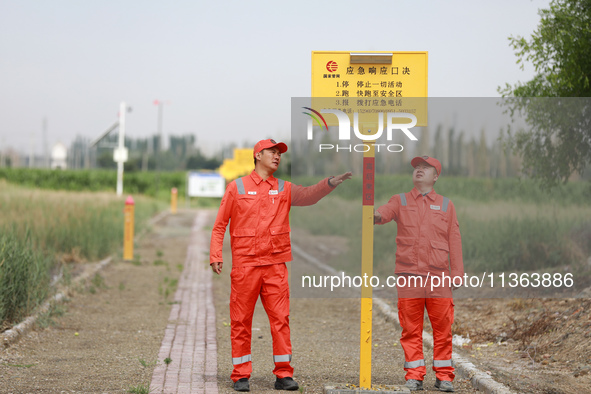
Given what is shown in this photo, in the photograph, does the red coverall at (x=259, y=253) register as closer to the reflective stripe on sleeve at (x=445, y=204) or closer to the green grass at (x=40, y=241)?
the reflective stripe on sleeve at (x=445, y=204)

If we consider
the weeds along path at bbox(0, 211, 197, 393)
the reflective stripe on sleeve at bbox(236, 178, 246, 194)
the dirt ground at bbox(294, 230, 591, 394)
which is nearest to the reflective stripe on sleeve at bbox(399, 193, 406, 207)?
the dirt ground at bbox(294, 230, 591, 394)

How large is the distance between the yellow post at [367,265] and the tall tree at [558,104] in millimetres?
4593

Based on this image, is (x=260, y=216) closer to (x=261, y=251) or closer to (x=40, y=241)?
(x=261, y=251)

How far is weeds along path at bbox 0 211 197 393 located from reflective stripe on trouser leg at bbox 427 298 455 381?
7.75 ft

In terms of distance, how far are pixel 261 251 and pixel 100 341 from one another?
10.7ft

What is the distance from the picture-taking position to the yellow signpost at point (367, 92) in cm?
548

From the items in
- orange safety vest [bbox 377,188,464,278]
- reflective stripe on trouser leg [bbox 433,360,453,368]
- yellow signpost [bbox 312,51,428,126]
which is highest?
yellow signpost [bbox 312,51,428,126]

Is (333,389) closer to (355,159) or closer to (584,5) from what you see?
(355,159)

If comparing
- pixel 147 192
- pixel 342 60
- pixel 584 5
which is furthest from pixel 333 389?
pixel 147 192

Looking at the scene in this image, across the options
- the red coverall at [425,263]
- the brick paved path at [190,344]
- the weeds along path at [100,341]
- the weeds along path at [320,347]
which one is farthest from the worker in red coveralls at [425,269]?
the weeds along path at [100,341]

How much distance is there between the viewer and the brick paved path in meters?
6.04

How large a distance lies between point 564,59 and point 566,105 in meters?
0.62

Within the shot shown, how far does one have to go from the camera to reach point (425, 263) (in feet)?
18.7

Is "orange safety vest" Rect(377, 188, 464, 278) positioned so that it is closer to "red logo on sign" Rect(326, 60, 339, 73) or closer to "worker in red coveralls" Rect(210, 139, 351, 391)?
"worker in red coveralls" Rect(210, 139, 351, 391)
